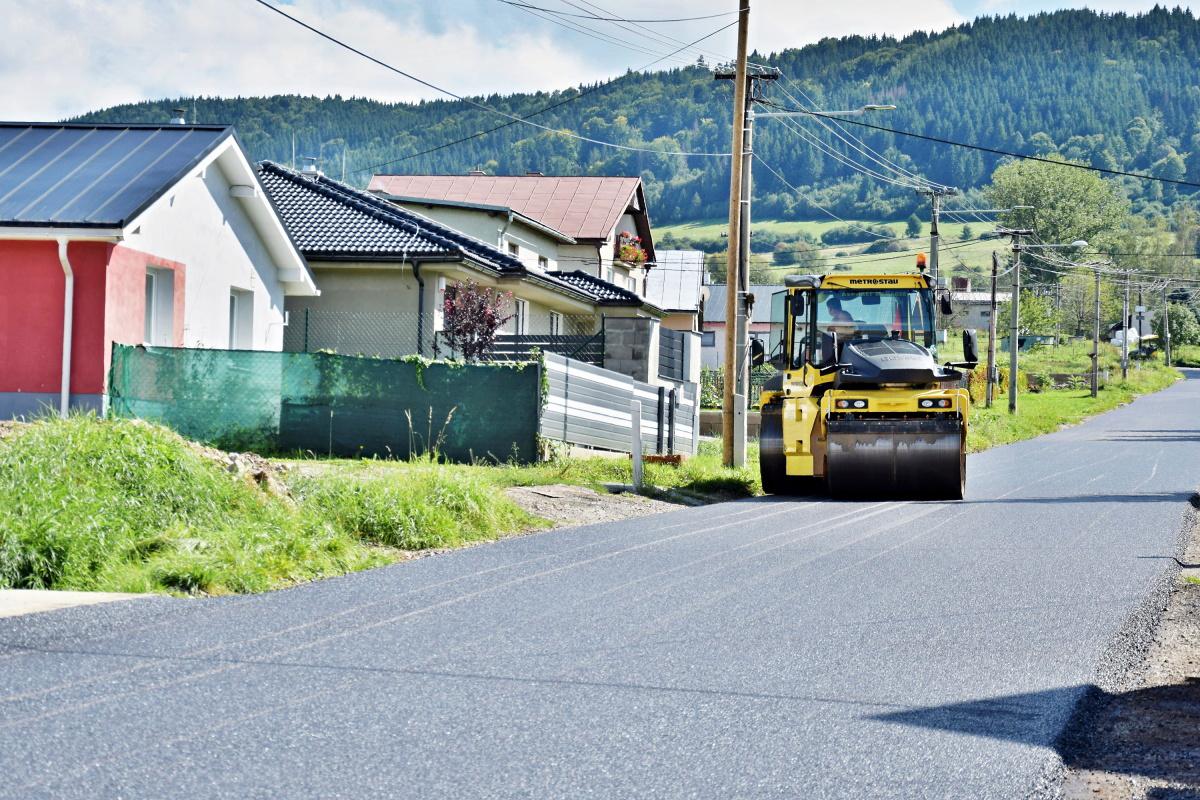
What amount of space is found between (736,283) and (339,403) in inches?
275

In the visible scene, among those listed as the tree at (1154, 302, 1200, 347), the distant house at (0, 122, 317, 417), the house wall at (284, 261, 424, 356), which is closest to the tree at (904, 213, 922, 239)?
the tree at (1154, 302, 1200, 347)

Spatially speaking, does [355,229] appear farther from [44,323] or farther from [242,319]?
[44,323]

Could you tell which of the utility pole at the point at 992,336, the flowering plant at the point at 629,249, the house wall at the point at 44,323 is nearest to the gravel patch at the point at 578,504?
the house wall at the point at 44,323

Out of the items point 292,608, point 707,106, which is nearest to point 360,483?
point 292,608

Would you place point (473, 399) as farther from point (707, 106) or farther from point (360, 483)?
point (707, 106)

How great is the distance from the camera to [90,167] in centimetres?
2242

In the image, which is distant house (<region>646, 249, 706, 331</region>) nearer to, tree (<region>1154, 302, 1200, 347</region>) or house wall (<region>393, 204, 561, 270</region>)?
house wall (<region>393, 204, 561, 270</region>)

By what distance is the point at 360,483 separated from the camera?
13.8 meters

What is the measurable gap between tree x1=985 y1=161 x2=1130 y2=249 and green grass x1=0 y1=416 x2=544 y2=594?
125 metres

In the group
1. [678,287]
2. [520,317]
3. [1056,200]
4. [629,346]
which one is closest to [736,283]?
[629,346]

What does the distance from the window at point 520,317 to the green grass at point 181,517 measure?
1858 cm

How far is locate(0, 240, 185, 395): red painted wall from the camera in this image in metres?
20.3

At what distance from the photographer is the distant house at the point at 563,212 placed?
4331cm

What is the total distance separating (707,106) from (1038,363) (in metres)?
56.5
